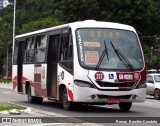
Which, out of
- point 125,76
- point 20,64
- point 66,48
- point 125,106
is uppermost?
point 66,48

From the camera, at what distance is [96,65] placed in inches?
626

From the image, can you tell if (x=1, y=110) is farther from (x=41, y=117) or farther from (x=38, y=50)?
(x=38, y=50)

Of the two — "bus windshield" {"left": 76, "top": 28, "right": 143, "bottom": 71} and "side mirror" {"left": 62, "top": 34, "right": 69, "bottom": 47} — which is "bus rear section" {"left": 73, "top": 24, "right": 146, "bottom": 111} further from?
"side mirror" {"left": 62, "top": 34, "right": 69, "bottom": 47}

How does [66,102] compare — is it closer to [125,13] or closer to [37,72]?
[37,72]

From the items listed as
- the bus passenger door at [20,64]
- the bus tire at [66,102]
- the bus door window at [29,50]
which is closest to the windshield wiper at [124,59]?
the bus tire at [66,102]

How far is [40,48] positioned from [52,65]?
1.68m

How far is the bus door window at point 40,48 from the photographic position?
765 inches

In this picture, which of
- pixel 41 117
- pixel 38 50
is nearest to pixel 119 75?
pixel 41 117

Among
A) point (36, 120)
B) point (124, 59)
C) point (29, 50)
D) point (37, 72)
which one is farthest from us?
point (29, 50)

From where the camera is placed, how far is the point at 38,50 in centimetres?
2019

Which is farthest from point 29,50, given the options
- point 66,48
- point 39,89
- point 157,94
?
point 157,94

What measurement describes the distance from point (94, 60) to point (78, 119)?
8.77 ft

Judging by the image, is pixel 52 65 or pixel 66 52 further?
pixel 52 65

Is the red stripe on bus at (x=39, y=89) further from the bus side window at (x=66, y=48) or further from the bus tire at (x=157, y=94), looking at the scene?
the bus tire at (x=157, y=94)
